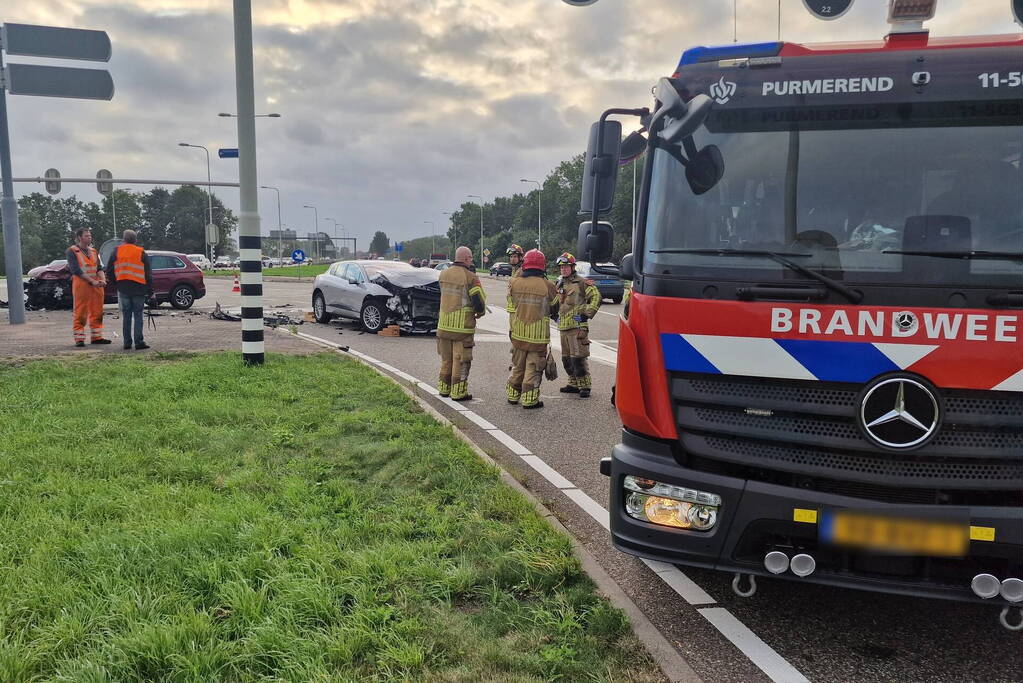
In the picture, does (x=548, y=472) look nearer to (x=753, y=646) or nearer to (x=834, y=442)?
(x=753, y=646)

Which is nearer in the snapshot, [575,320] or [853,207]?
[853,207]

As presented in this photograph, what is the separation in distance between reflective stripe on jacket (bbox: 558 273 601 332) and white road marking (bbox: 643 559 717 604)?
5.29 m

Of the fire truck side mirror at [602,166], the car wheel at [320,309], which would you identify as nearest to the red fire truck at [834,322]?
the fire truck side mirror at [602,166]

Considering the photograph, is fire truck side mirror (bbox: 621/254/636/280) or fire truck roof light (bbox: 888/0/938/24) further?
fire truck side mirror (bbox: 621/254/636/280)

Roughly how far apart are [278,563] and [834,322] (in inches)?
108

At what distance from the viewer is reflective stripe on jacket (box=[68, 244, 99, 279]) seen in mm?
11938

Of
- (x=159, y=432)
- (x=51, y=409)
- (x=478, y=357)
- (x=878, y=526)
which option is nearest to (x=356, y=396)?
(x=159, y=432)

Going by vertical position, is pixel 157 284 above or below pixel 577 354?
above

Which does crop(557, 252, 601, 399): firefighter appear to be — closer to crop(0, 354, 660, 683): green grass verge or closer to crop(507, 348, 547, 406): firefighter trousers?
crop(507, 348, 547, 406): firefighter trousers

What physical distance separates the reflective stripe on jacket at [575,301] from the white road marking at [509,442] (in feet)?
7.59

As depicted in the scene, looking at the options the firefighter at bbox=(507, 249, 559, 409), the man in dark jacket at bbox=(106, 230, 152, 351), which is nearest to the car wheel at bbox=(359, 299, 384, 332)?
the man in dark jacket at bbox=(106, 230, 152, 351)

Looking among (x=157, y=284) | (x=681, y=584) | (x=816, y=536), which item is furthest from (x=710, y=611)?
(x=157, y=284)

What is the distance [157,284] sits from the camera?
68.5 ft

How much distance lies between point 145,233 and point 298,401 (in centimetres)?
11880
